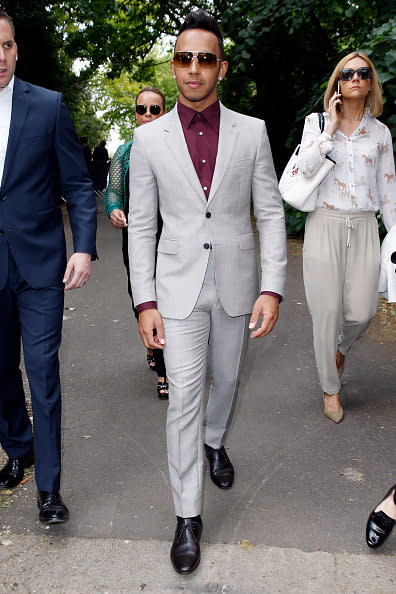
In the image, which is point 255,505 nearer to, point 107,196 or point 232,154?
point 232,154

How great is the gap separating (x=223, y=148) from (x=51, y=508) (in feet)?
6.45

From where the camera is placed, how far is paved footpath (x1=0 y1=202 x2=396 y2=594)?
3.00 m

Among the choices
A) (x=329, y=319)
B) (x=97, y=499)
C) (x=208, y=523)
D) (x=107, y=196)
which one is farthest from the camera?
(x=107, y=196)

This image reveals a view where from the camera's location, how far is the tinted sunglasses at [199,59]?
3014 millimetres

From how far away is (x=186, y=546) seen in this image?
3.03m

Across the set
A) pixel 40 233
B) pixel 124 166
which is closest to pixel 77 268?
pixel 40 233

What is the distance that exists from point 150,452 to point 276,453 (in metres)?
0.79

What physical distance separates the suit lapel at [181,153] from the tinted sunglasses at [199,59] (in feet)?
0.91

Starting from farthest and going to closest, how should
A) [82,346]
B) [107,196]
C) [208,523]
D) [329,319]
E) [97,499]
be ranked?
[82,346], [107,196], [329,319], [97,499], [208,523]

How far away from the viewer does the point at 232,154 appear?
3.09 meters

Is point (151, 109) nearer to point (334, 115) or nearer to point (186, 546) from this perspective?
point (334, 115)

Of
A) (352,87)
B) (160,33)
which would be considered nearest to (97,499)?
(352,87)

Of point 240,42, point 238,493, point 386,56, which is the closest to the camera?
point 238,493

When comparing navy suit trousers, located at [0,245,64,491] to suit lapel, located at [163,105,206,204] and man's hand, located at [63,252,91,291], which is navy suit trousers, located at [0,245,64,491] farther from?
suit lapel, located at [163,105,206,204]
